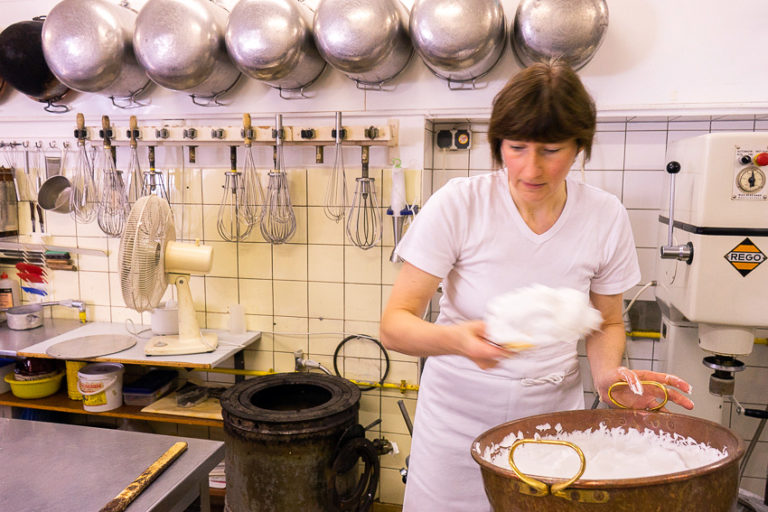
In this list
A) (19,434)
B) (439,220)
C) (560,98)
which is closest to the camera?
(560,98)

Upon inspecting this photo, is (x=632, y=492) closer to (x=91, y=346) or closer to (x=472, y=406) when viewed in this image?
(x=472, y=406)

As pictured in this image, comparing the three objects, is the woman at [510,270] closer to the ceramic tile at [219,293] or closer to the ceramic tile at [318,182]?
the ceramic tile at [318,182]

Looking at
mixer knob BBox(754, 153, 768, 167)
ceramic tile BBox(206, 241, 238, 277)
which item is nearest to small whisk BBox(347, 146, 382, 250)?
ceramic tile BBox(206, 241, 238, 277)

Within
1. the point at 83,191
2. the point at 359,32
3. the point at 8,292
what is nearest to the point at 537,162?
the point at 359,32

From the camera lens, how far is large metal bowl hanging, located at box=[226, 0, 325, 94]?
6.93 feet

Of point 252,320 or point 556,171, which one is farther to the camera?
point 252,320

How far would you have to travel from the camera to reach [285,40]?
212cm

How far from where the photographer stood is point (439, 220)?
1207 mm

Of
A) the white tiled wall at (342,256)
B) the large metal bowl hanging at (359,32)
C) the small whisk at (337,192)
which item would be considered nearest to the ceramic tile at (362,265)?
the white tiled wall at (342,256)

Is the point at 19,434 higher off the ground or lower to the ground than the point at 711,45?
lower

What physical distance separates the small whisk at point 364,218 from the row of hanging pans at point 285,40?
460 millimetres

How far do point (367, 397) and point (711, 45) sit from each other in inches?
81.0

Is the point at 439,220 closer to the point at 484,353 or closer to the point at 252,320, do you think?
the point at 484,353

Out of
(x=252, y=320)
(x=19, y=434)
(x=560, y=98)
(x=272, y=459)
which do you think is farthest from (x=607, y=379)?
(x=252, y=320)
